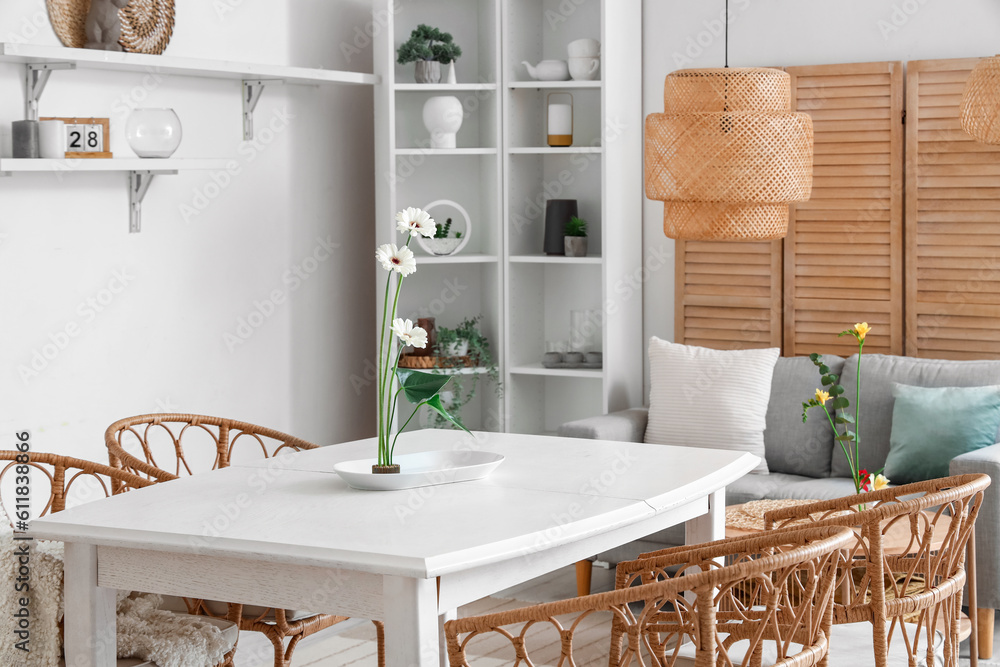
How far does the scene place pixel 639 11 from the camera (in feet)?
15.5

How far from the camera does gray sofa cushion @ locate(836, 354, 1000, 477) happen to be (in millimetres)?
3979

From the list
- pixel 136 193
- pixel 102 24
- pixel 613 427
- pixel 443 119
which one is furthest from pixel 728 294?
pixel 102 24

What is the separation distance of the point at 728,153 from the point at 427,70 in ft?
5.07

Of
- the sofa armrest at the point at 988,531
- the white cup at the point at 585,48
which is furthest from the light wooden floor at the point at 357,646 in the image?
the white cup at the point at 585,48

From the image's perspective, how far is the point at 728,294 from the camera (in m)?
4.57

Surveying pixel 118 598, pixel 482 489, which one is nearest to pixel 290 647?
pixel 118 598

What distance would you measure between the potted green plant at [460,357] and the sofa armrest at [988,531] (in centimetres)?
176

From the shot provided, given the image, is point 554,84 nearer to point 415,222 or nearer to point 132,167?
point 132,167

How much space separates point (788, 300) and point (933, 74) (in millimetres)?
940

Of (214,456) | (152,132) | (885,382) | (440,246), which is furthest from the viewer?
(440,246)

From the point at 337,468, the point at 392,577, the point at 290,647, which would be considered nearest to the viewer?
the point at 392,577

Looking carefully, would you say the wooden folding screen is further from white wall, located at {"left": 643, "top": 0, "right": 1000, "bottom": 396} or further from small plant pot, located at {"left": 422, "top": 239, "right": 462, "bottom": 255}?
small plant pot, located at {"left": 422, "top": 239, "right": 462, "bottom": 255}

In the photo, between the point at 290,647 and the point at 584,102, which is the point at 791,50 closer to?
the point at 584,102

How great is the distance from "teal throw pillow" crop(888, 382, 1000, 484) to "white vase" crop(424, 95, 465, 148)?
6.10 feet
